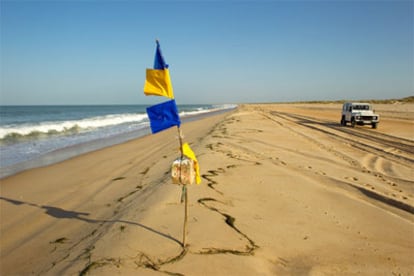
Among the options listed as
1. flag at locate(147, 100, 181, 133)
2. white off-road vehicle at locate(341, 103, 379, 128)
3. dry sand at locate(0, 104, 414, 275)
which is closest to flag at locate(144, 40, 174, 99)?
flag at locate(147, 100, 181, 133)

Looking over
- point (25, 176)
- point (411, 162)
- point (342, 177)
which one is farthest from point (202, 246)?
point (411, 162)

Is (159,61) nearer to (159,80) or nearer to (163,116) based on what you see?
(159,80)

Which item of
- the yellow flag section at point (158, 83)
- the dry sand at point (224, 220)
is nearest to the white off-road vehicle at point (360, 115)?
the dry sand at point (224, 220)

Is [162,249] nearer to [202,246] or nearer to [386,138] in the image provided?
[202,246]

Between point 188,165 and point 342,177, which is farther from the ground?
point 188,165

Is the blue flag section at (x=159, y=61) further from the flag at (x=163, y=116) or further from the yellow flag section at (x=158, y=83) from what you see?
the flag at (x=163, y=116)

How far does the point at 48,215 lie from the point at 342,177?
251 inches

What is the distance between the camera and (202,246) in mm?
3531

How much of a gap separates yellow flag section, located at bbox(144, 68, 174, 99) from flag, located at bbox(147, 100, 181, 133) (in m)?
0.12

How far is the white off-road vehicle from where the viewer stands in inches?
765

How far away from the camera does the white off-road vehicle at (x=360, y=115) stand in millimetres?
19438

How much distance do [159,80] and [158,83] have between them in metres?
0.04

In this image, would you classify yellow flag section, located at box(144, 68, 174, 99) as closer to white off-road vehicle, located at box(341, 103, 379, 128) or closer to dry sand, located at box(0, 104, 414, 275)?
dry sand, located at box(0, 104, 414, 275)

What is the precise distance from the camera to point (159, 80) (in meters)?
3.20
